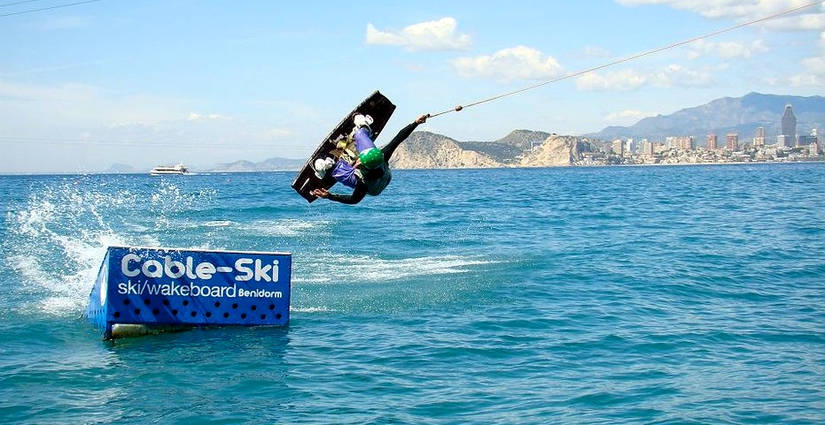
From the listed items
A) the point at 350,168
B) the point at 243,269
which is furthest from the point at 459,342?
the point at 243,269

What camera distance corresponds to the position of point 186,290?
14.9 metres

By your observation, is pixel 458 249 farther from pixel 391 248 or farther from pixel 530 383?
pixel 530 383

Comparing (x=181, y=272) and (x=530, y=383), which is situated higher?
(x=181, y=272)

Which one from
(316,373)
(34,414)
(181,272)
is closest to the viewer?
(34,414)

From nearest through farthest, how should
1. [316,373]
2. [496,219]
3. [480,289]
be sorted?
[316,373] < [480,289] < [496,219]

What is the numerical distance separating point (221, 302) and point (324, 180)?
117 inches

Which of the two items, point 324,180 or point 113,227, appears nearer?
point 324,180

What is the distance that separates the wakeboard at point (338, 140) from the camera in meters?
15.6

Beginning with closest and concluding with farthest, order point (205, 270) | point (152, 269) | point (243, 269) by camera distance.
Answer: point (152, 269), point (205, 270), point (243, 269)

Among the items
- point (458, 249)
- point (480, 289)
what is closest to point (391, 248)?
point (458, 249)

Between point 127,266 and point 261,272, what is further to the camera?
point 261,272

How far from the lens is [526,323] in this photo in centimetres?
1612

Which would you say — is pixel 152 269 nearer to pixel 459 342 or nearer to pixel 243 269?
pixel 243 269

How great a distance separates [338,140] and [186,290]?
13.1ft
